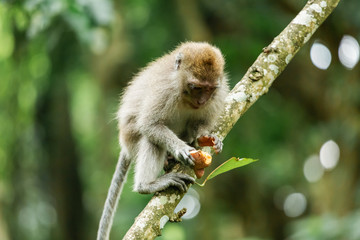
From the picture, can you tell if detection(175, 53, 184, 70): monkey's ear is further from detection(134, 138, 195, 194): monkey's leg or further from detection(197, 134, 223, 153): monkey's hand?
detection(197, 134, 223, 153): monkey's hand

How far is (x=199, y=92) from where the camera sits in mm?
5309

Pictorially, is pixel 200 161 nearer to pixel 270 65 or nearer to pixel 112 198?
pixel 270 65

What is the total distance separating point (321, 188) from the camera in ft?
37.4

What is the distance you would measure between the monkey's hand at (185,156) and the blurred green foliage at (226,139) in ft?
11.0

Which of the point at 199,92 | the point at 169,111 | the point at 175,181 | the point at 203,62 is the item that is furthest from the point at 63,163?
the point at 175,181

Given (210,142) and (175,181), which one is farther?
(210,142)

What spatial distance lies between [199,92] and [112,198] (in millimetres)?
1659

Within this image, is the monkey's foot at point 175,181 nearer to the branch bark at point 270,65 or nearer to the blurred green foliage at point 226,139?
the branch bark at point 270,65

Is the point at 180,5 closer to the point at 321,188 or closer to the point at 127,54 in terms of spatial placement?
the point at 127,54

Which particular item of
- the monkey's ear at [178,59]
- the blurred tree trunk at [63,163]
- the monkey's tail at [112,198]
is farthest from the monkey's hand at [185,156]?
the blurred tree trunk at [63,163]

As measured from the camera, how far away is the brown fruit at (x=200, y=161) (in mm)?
4380

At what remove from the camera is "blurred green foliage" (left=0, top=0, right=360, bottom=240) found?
9945mm

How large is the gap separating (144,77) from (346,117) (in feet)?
18.4

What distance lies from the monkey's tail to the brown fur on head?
1.59 metres
